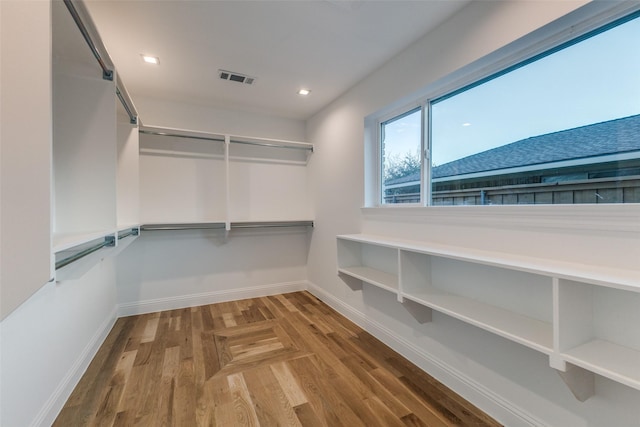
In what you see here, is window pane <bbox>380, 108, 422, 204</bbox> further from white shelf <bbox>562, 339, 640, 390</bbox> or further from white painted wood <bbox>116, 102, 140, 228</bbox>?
white painted wood <bbox>116, 102, 140, 228</bbox>

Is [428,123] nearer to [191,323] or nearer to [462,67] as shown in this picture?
[462,67]

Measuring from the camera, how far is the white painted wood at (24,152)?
24.7 inches

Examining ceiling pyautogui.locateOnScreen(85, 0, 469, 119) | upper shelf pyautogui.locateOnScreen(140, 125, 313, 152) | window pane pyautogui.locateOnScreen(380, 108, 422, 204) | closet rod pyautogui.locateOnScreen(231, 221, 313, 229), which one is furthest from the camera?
closet rod pyautogui.locateOnScreen(231, 221, 313, 229)

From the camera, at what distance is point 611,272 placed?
1.13 metres

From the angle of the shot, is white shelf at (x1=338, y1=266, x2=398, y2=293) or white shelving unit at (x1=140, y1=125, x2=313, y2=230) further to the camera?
white shelving unit at (x1=140, y1=125, x2=313, y2=230)

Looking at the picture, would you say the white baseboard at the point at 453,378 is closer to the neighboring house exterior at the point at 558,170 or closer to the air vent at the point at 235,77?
the neighboring house exterior at the point at 558,170

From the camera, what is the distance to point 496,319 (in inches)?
57.4

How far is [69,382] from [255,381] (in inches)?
47.8

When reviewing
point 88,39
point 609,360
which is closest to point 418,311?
point 609,360

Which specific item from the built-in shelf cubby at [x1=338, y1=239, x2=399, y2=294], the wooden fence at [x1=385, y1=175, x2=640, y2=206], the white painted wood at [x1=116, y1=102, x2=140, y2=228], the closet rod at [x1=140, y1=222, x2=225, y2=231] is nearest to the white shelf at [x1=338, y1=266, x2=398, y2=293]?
the built-in shelf cubby at [x1=338, y1=239, x2=399, y2=294]

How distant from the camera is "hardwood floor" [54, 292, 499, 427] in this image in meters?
1.64

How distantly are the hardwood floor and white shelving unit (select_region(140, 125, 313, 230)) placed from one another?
4.14 feet

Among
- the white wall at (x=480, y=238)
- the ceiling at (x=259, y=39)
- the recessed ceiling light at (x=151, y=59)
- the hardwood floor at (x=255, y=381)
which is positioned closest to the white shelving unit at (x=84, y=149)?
the ceiling at (x=259, y=39)

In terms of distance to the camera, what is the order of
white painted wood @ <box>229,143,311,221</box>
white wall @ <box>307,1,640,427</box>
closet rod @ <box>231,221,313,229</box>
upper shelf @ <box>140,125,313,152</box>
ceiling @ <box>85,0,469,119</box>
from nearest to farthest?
white wall @ <box>307,1,640,427</box> < ceiling @ <box>85,0,469,119</box> < upper shelf @ <box>140,125,313,152</box> < closet rod @ <box>231,221,313,229</box> < white painted wood @ <box>229,143,311,221</box>
